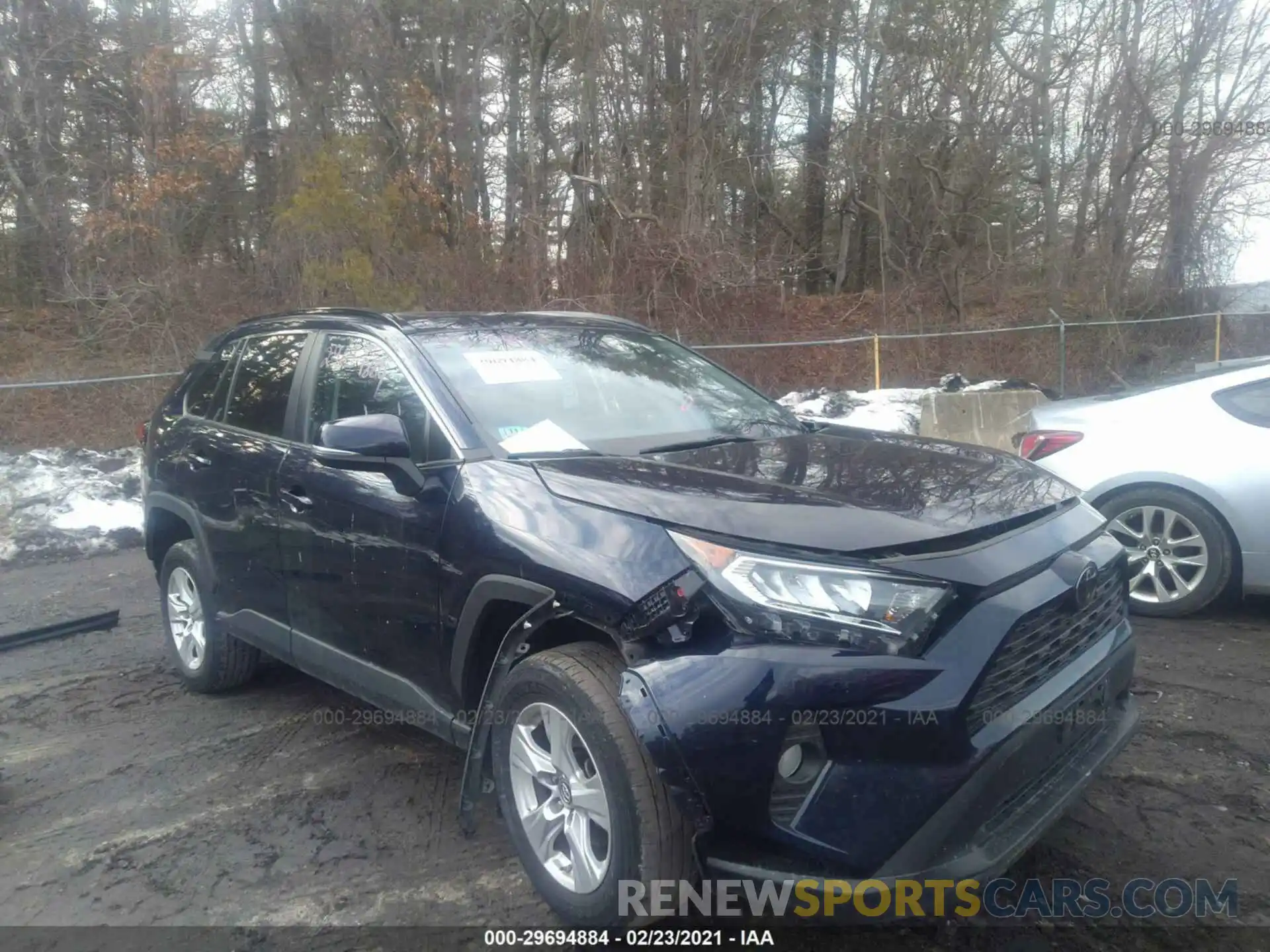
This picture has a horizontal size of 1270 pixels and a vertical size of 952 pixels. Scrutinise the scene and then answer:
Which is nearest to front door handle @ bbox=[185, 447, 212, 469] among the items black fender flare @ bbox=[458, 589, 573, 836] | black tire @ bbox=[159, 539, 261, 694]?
black tire @ bbox=[159, 539, 261, 694]

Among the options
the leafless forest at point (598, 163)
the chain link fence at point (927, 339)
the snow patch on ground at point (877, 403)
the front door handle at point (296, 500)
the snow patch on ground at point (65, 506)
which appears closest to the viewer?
the front door handle at point (296, 500)

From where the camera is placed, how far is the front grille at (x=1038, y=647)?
2.43 m

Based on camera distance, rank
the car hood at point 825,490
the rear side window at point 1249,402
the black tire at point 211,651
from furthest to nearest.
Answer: the rear side window at point 1249,402
the black tire at point 211,651
the car hood at point 825,490

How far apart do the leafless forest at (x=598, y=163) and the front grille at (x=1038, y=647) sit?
38.8 feet

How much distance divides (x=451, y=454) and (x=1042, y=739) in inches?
78.7

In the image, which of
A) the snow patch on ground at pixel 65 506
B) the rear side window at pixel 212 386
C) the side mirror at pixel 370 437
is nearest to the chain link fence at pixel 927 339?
the snow patch on ground at pixel 65 506

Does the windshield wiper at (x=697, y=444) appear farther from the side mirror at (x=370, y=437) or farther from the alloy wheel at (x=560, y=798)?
the alloy wheel at (x=560, y=798)

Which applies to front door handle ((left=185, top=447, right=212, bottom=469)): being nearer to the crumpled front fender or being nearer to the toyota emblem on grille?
the crumpled front fender

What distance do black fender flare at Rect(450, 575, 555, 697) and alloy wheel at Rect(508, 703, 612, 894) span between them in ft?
1.03

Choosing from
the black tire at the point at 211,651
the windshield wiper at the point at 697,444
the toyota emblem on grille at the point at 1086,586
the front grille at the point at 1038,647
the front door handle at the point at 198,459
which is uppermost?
the windshield wiper at the point at 697,444

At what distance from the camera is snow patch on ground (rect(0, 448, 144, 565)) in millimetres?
8859

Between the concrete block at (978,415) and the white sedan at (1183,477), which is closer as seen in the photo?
the white sedan at (1183,477)

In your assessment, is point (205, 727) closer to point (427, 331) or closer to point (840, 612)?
point (427, 331)

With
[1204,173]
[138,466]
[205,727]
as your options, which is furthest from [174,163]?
[1204,173]
